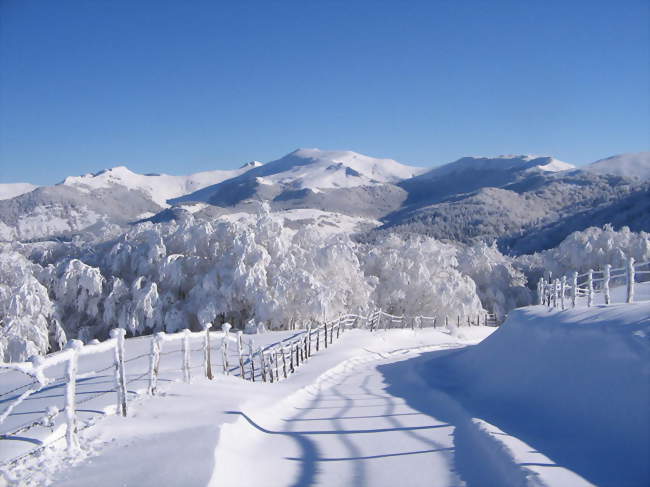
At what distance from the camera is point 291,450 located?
6.47m

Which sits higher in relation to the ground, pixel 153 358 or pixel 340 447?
pixel 153 358

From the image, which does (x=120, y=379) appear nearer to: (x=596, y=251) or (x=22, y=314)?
(x=22, y=314)

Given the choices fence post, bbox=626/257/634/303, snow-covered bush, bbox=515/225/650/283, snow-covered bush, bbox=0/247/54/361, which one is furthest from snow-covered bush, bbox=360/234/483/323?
fence post, bbox=626/257/634/303

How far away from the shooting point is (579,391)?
7.58 meters

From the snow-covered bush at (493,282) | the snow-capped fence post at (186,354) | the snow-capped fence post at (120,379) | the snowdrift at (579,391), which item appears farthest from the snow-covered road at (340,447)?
the snow-covered bush at (493,282)

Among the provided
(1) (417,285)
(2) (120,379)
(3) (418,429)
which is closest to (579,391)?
(3) (418,429)

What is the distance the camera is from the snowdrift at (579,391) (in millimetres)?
5785

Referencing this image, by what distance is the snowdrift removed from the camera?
5.79 m

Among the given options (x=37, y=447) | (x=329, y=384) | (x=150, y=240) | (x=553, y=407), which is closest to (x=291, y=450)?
(x=37, y=447)

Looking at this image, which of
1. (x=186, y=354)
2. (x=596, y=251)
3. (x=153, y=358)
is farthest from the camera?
(x=596, y=251)

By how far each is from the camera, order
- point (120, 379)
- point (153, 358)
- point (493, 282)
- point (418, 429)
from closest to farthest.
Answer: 1. point (120, 379)
2. point (418, 429)
3. point (153, 358)
4. point (493, 282)

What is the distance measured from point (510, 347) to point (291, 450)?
24.2ft

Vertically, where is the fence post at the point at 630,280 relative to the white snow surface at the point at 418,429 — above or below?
above

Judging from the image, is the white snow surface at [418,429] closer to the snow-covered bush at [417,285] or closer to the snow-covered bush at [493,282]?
the snow-covered bush at [417,285]
